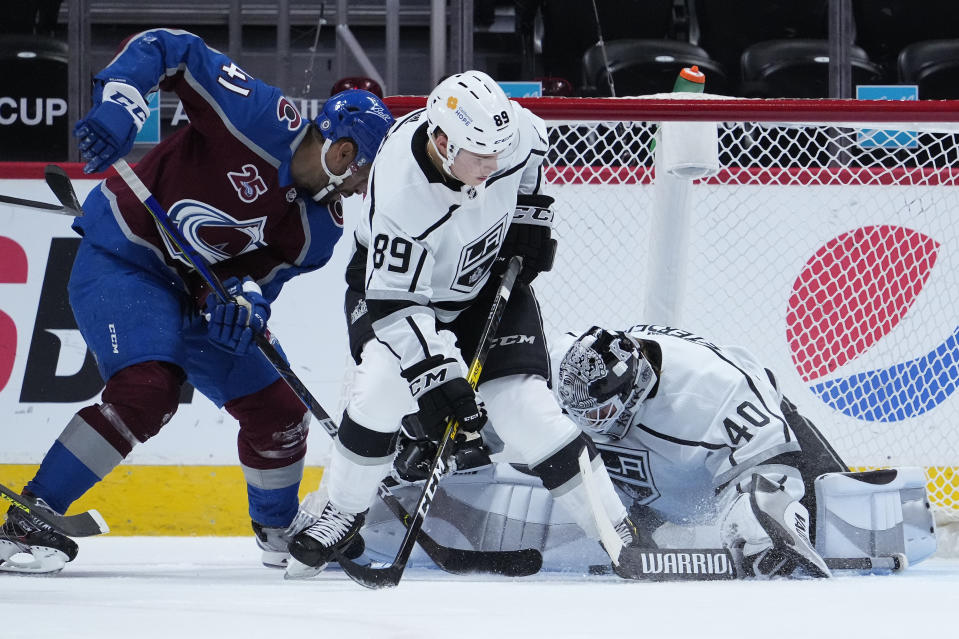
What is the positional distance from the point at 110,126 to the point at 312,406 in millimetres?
739

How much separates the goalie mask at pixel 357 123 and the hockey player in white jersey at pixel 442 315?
0.31 feet

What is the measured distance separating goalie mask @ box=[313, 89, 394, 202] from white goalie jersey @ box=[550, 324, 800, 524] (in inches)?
26.6

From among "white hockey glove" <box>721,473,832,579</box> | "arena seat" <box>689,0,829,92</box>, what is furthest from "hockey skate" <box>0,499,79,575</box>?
"arena seat" <box>689,0,829,92</box>

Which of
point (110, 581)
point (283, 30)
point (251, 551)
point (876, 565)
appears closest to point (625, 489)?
point (876, 565)

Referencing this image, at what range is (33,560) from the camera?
2273 mm

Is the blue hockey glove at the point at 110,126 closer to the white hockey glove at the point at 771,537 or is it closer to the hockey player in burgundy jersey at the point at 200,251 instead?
the hockey player in burgundy jersey at the point at 200,251

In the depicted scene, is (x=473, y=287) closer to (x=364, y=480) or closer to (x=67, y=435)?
(x=364, y=480)

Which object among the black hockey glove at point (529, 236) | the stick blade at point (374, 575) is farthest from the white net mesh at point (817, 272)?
the stick blade at point (374, 575)

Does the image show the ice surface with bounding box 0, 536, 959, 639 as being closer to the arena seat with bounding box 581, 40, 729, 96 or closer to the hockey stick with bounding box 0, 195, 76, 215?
the hockey stick with bounding box 0, 195, 76, 215

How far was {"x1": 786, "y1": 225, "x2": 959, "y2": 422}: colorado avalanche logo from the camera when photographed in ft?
10.7

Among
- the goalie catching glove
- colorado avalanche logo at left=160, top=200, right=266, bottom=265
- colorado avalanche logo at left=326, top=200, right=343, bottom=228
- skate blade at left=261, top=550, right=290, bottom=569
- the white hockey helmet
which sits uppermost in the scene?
the white hockey helmet

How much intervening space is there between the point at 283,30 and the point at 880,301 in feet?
7.64

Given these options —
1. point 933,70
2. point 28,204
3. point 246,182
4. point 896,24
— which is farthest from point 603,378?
point 896,24

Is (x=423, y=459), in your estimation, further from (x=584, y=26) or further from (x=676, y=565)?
(x=584, y=26)
